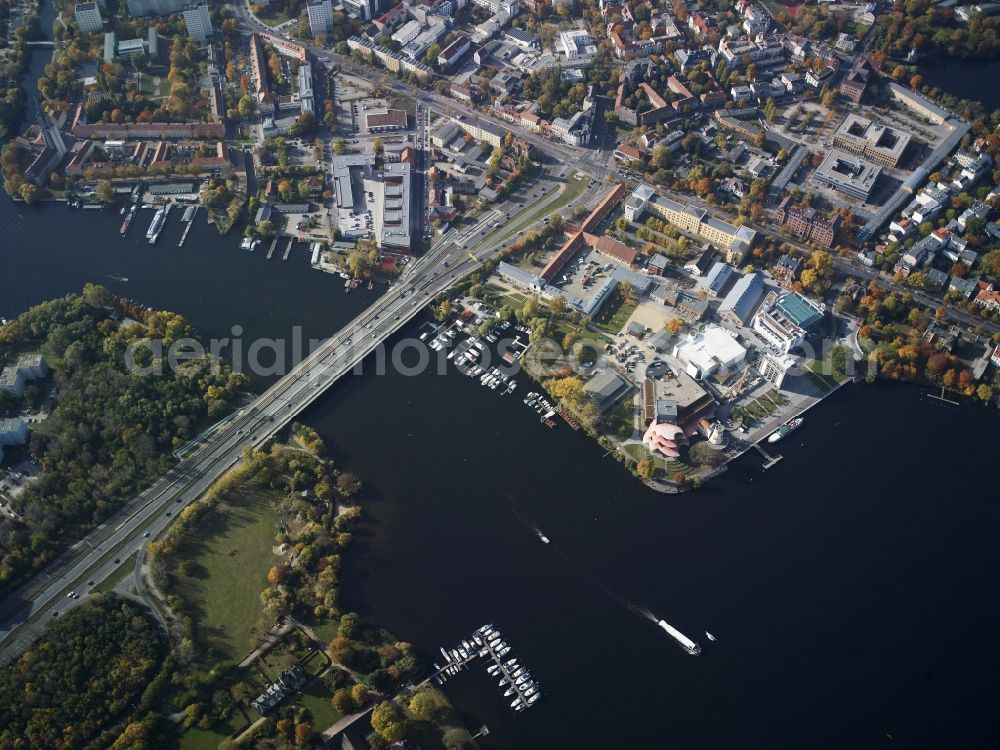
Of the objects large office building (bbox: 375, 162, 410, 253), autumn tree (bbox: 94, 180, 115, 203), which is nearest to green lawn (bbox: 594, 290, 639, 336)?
large office building (bbox: 375, 162, 410, 253)

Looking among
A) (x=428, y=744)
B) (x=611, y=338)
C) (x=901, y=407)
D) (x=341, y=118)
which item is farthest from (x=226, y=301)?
(x=901, y=407)

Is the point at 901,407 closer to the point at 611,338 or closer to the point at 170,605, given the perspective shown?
the point at 611,338

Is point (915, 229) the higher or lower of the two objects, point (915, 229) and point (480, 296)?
the higher

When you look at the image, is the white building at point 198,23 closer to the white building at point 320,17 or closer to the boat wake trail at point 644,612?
the white building at point 320,17

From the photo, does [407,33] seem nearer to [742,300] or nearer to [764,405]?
[742,300]

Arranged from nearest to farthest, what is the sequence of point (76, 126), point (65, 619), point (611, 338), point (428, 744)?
point (428, 744) → point (65, 619) → point (611, 338) → point (76, 126)

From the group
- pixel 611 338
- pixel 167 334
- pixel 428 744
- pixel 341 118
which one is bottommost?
pixel 428 744

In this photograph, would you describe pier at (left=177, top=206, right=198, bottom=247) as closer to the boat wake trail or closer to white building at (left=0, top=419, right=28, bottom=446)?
white building at (left=0, top=419, right=28, bottom=446)
